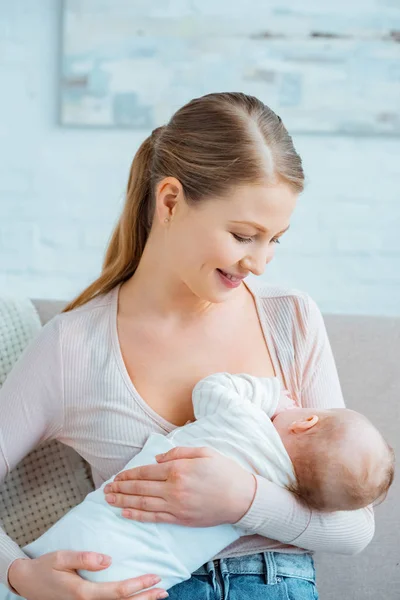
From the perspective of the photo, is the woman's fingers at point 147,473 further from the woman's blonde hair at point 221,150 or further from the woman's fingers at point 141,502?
the woman's blonde hair at point 221,150

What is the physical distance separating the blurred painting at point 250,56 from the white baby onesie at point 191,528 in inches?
71.1

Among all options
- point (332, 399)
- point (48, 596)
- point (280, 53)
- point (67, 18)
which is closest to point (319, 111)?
point (280, 53)

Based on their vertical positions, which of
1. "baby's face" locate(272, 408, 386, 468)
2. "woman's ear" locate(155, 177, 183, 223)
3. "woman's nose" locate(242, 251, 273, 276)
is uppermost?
"woman's ear" locate(155, 177, 183, 223)

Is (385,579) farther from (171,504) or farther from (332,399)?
(171,504)

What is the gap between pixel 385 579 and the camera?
1671mm

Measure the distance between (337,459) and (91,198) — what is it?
6.68 feet

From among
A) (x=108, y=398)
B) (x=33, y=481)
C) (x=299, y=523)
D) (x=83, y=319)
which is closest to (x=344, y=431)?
(x=299, y=523)

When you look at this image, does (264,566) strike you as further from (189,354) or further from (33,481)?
(33,481)

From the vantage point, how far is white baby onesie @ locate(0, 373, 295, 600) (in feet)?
4.05

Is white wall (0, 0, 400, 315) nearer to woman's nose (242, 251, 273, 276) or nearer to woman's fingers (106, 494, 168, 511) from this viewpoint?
woman's nose (242, 251, 273, 276)

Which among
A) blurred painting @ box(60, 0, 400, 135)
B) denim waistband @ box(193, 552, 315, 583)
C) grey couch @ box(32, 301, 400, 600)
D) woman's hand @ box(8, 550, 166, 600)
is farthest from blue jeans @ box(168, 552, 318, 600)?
blurred painting @ box(60, 0, 400, 135)

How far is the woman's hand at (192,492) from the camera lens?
1.23 meters

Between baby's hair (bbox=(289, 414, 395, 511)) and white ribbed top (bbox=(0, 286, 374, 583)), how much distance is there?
0.03 meters

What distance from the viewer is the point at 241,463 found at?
1296 millimetres
